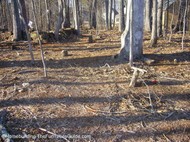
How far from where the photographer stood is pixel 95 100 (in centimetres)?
428

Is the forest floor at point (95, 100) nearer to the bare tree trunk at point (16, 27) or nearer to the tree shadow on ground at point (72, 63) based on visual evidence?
the tree shadow on ground at point (72, 63)

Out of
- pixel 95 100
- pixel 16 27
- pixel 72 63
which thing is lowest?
pixel 95 100

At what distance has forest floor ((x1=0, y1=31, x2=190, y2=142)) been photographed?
3.45 metres

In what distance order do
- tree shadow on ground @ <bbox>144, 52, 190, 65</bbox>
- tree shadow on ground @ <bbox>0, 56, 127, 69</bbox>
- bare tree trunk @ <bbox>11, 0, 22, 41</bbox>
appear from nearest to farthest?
tree shadow on ground @ <bbox>0, 56, 127, 69</bbox>
tree shadow on ground @ <bbox>144, 52, 190, 65</bbox>
bare tree trunk @ <bbox>11, 0, 22, 41</bbox>

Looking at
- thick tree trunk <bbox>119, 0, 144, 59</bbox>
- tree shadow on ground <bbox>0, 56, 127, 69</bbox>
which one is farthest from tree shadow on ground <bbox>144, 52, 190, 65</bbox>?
tree shadow on ground <bbox>0, 56, 127, 69</bbox>

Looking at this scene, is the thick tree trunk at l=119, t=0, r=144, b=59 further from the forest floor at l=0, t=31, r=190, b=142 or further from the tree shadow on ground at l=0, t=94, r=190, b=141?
the tree shadow on ground at l=0, t=94, r=190, b=141

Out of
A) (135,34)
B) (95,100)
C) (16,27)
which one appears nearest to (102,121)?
(95,100)

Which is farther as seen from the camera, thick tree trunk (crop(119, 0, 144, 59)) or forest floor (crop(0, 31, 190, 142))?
thick tree trunk (crop(119, 0, 144, 59))

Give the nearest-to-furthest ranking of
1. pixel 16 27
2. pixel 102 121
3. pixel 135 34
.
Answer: pixel 102 121
pixel 135 34
pixel 16 27

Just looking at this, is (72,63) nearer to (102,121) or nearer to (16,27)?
(102,121)

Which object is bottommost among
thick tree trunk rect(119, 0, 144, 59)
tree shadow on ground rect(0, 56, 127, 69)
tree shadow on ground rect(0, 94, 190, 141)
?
tree shadow on ground rect(0, 94, 190, 141)

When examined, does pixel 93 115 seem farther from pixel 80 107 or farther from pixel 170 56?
pixel 170 56

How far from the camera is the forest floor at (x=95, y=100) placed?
11.3ft

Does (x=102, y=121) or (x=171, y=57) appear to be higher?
(x=171, y=57)
